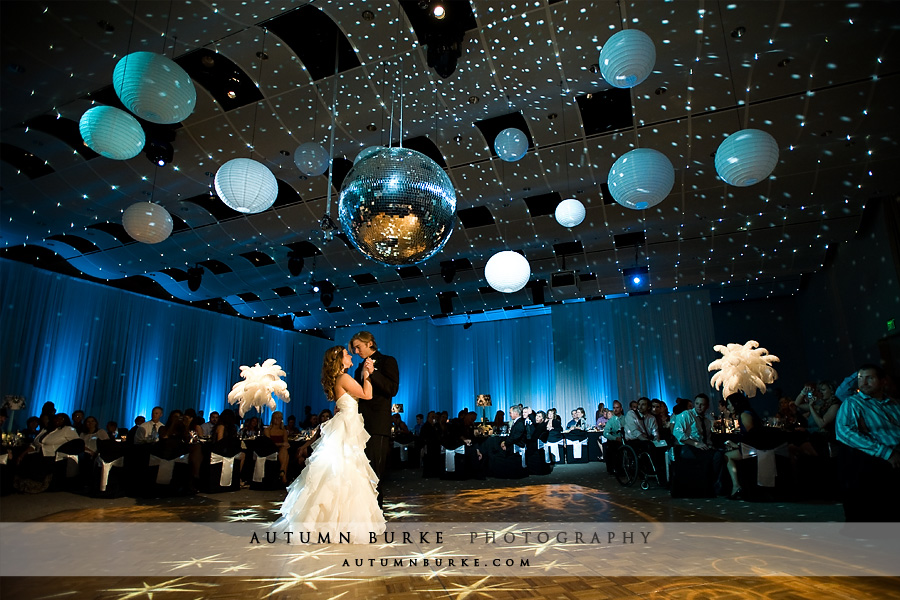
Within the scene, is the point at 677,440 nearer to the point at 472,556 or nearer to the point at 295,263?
the point at 472,556

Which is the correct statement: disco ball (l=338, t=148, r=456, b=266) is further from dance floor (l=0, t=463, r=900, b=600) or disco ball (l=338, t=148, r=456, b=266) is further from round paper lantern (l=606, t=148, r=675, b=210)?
round paper lantern (l=606, t=148, r=675, b=210)

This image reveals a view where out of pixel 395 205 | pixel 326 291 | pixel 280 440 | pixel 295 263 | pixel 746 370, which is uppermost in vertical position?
pixel 295 263

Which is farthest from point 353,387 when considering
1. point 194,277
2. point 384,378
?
point 194,277

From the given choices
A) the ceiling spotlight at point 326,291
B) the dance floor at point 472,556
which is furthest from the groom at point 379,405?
the ceiling spotlight at point 326,291

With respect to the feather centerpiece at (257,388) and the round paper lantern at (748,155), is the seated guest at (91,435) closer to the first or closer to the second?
the feather centerpiece at (257,388)

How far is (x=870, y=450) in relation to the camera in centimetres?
336

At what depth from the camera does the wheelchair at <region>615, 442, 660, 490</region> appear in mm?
5973

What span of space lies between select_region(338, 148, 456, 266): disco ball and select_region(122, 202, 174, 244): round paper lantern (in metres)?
4.12

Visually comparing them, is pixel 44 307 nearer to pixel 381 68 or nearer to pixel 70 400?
pixel 70 400

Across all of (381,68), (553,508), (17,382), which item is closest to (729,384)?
(553,508)

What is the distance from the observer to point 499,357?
49.5ft

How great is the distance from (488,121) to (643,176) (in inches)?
114

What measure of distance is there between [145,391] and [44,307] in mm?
2984

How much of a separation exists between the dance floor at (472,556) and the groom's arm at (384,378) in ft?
3.45
